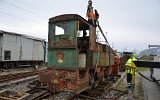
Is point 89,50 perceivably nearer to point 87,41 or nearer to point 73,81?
point 87,41

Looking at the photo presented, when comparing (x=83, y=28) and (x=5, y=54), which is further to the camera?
(x=5, y=54)

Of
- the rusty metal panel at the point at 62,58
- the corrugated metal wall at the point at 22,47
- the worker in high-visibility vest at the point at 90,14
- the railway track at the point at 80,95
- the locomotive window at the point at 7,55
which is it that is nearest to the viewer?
the railway track at the point at 80,95

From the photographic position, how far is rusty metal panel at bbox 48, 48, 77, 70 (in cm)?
790

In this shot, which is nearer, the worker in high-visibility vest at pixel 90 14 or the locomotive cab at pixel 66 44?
the locomotive cab at pixel 66 44

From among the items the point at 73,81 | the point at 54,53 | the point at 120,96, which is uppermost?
the point at 54,53

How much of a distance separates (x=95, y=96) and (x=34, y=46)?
52.2 ft

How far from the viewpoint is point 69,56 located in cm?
800

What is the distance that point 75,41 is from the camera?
8.01m

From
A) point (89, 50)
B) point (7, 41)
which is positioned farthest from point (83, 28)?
point (7, 41)

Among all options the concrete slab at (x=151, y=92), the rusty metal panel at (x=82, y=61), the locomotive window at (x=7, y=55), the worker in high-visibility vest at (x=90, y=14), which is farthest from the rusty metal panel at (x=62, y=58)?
the locomotive window at (x=7, y=55)

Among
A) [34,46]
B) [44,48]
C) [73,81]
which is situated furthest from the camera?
[44,48]

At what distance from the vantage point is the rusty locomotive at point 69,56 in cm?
780

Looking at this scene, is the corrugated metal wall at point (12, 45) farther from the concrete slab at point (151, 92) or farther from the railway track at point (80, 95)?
the concrete slab at point (151, 92)

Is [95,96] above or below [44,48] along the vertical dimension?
below
